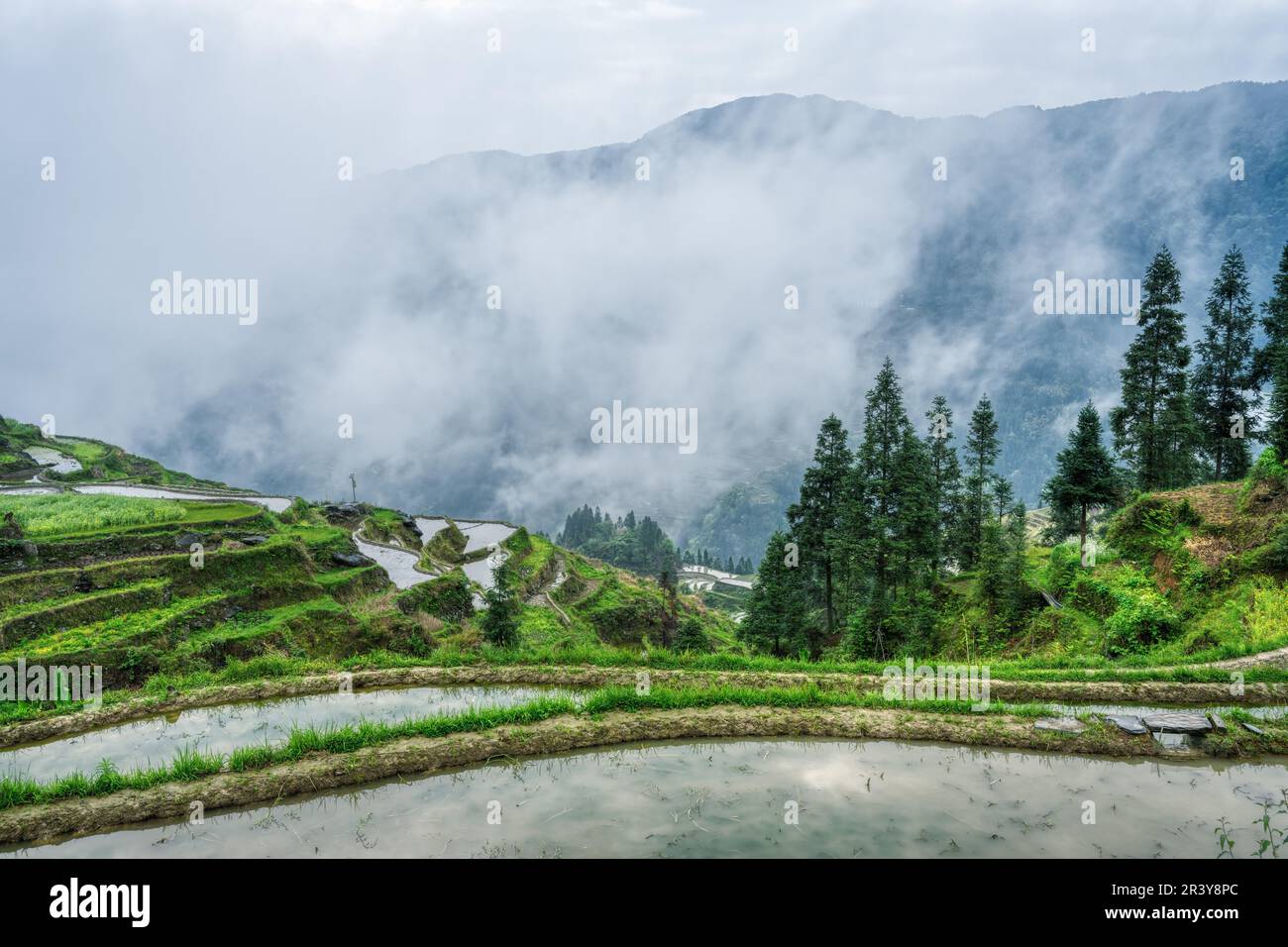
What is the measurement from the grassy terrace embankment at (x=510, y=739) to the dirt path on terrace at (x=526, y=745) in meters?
0.02

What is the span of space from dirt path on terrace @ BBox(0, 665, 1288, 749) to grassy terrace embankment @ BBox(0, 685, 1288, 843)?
164cm

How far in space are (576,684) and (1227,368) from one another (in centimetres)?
5375

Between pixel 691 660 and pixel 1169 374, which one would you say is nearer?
pixel 691 660

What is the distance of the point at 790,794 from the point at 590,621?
1961 inches

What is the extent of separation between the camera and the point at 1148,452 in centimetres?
3878

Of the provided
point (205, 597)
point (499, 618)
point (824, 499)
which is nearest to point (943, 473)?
point (824, 499)

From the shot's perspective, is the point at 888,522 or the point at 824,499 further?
the point at 824,499

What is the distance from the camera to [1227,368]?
4844 centimetres

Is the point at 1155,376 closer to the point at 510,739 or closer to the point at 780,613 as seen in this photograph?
the point at 780,613

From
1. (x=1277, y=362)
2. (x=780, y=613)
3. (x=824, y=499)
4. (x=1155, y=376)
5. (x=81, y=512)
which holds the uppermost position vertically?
(x=1277, y=362)
